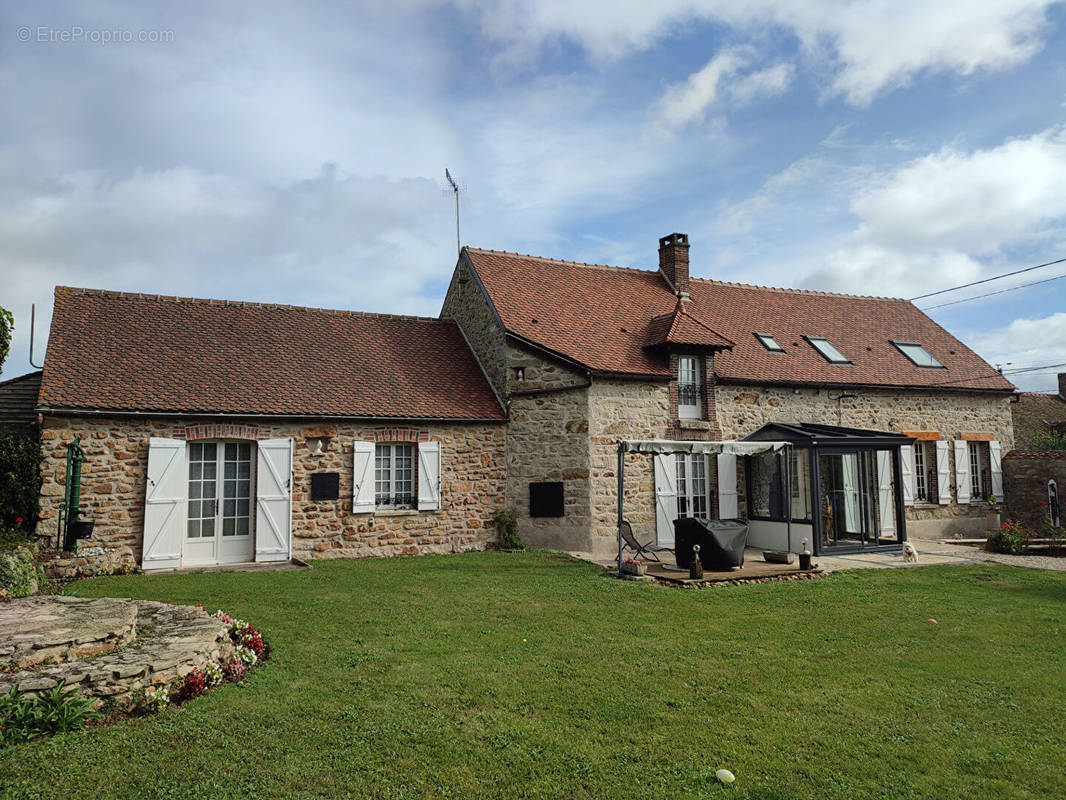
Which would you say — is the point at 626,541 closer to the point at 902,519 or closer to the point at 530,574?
the point at 530,574

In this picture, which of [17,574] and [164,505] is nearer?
[17,574]

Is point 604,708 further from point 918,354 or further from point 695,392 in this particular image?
point 918,354

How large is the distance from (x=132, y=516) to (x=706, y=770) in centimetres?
1078

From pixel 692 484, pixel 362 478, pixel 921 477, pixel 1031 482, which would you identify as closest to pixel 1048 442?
pixel 1031 482

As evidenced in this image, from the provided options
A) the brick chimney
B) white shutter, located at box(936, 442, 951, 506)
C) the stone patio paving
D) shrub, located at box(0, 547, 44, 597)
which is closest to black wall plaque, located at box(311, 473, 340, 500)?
shrub, located at box(0, 547, 44, 597)

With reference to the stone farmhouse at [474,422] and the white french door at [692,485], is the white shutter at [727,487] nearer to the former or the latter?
the stone farmhouse at [474,422]

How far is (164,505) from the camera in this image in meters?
11.9

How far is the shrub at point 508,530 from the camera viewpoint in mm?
14250

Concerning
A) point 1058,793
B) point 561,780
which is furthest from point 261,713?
point 1058,793

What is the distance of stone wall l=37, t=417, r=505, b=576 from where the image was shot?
11453 mm

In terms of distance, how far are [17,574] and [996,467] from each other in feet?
67.4

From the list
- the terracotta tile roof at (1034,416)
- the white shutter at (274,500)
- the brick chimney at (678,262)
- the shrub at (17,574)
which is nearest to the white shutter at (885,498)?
the brick chimney at (678,262)

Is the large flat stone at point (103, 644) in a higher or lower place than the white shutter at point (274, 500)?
lower

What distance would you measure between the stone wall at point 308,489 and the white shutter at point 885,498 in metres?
8.10
